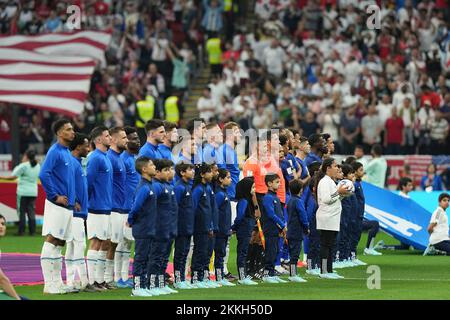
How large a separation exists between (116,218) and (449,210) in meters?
10.5

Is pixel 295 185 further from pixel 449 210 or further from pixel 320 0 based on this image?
pixel 320 0

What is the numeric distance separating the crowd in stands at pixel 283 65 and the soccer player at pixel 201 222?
15549 mm

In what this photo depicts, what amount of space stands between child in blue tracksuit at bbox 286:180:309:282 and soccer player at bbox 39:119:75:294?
151 inches

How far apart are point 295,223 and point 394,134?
1452 centimetres

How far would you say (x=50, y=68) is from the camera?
105 ft

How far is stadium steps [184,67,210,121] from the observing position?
124ft

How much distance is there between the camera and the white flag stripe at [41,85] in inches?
1241

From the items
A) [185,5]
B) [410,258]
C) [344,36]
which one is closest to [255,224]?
[410,258]

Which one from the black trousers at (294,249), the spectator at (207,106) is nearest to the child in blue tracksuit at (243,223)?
the black trousers at (294,249)

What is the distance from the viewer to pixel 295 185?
65.5ft

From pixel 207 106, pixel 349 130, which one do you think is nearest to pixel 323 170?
pixel 349 130

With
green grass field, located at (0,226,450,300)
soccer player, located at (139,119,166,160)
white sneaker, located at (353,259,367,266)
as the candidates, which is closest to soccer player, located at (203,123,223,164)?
soccer player, located at (139,119,166,160)

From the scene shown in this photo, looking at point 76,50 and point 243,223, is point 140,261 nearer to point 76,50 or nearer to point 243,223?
point 243,223

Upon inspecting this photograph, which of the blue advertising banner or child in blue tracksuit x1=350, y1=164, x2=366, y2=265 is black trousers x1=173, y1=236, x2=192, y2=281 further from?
the blue advertising banner
